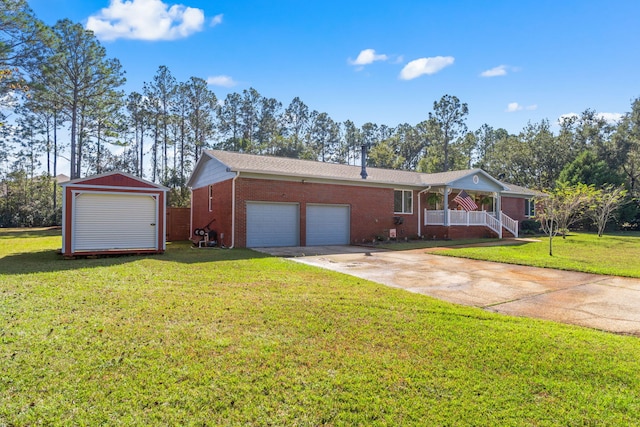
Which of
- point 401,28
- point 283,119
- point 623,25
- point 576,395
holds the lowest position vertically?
point 576,395

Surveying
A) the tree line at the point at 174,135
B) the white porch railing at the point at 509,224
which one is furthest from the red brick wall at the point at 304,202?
the tree line at the point at 174,135

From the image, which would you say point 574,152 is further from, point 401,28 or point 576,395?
point 576,395

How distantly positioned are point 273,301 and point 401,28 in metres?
11.5

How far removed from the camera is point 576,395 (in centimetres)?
294

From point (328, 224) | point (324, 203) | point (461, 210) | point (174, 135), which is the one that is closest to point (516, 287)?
point (324, 203)

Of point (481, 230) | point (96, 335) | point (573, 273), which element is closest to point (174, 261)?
point (96, 335)

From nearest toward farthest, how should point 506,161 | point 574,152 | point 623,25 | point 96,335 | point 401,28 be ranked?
point 96,335 < point 623,25 < point 401,28 < point 574,152 < point 506,161

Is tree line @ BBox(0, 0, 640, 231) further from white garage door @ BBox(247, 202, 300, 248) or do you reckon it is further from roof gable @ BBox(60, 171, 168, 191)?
white garage door @ BBox(247, 202, 300, 248)

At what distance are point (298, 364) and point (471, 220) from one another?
19.2m

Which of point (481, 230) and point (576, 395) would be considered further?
point (481, 230)

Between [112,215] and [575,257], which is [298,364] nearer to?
[112,215]

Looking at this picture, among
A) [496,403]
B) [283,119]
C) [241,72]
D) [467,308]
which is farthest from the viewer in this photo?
[283,119]

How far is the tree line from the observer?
93.0 ft

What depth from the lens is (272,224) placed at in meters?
15.1
